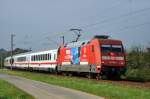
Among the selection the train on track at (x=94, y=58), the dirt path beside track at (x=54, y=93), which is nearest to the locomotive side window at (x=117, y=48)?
the train on track at (x=94, y=58)

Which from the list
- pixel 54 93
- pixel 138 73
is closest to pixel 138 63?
pixel 138 73

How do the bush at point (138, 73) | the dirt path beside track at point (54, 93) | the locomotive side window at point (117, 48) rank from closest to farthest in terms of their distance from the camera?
the dirt path beside track at point (54, 93) → the locomotive side window at point (117, 48) → the bush at point (138, 73)

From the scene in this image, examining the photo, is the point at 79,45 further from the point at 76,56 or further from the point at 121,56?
the point at 121,56

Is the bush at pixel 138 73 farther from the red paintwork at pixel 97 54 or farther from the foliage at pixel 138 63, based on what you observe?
the red paintwork at pixel 97 54

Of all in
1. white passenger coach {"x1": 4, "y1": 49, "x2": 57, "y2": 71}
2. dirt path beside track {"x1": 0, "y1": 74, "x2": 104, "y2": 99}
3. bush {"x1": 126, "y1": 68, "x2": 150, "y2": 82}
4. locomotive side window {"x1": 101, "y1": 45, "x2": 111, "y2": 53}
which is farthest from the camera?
white passenger coach {"x1": 4, "y1": 49, "x2": 57, "y2": 71}

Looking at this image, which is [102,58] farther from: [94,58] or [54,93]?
[54,93]

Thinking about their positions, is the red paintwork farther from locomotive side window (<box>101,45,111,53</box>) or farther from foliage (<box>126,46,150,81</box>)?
foliage (<box>126,46,150,81</box>)

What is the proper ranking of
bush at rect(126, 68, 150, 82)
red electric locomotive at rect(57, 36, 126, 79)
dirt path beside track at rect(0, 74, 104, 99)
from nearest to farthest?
dirt path beside track at rect(0, 74, 104, 99), red electric locomotive at rect(57, 36, 126, 79), bush at rect(126, 68, 150, 82)

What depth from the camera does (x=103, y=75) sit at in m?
36.6

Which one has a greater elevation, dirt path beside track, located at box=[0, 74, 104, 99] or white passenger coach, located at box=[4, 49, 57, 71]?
white passenger coach, located at box=[4, 49, 57, 71]

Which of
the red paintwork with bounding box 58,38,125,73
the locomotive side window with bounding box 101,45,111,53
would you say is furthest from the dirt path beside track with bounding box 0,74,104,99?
the locomotive side window with bounding box 101,45,111,53

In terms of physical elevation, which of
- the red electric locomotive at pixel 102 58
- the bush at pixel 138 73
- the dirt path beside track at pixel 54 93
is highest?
the red electric locomotive at pixel 102 58

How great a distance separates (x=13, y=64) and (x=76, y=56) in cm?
5741

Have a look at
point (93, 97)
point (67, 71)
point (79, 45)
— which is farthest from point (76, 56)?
point (93, 97)
